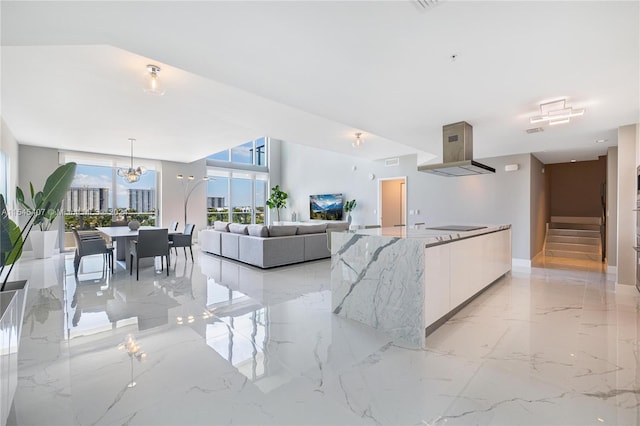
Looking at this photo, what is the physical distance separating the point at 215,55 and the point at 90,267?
5.21 metres

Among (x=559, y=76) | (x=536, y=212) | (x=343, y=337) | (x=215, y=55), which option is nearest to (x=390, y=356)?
(x=343, y=337)

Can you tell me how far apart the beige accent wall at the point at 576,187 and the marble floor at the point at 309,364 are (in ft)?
19.9

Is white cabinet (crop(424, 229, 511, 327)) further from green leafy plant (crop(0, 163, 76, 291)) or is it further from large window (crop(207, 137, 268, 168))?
large window (crop(207, 137, 268, 168))

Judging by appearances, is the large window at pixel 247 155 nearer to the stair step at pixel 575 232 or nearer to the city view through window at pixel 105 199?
the city view through window at pixel 105 199

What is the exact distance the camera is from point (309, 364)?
206cm

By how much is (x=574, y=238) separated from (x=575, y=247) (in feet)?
1.33

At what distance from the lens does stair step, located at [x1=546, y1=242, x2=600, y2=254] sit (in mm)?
6943

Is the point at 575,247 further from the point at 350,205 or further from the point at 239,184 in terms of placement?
the point at 239,184

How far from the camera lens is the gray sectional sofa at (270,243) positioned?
5242 millimetres

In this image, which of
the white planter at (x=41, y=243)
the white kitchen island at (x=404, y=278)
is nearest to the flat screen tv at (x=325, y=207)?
the white kitchen island at (x=404, y=278)

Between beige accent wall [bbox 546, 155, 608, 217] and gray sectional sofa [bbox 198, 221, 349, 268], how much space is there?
6825 mm

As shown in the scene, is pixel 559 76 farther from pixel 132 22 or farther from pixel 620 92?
pixel 132 22

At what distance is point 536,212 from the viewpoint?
Result: 655 centimetres

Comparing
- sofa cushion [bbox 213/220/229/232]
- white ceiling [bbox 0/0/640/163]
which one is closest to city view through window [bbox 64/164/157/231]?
sofa cushion [bbox 213/220/229/232]
